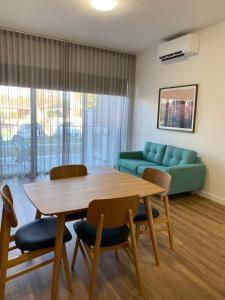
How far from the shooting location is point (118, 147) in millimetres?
5773

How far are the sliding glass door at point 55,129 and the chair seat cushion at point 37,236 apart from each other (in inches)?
122

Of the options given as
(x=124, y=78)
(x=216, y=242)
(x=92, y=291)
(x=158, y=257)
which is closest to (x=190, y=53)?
(x=124, y=78)

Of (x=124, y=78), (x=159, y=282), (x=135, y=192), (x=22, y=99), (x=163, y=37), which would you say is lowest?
(x=159, y=282)

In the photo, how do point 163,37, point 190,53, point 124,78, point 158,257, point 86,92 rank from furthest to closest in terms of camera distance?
1. point 124,78
2. point 86,92
3. point 163,37
4. point 190,53
5. point 158,257

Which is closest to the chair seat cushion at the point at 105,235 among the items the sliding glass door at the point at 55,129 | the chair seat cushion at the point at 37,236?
the chair seat cushion at the point at 37,236

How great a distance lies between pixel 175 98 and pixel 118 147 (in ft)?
6.06

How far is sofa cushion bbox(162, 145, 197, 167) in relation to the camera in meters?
4.05

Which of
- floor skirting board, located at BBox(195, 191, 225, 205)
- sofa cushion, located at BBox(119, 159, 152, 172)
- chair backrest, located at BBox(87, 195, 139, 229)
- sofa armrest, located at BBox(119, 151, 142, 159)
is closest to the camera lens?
chair backrest, located at BBox(87, 195, 139, 229)

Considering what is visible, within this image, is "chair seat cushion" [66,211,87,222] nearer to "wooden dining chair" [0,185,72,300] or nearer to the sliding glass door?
"wooden dining chair" [0,185,72,300]

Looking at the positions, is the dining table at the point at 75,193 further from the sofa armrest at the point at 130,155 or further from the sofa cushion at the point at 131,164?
the sofa armrest at the point at 130,155

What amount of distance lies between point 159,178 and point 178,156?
194 cm

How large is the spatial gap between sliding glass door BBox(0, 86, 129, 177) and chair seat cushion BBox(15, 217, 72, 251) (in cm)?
309

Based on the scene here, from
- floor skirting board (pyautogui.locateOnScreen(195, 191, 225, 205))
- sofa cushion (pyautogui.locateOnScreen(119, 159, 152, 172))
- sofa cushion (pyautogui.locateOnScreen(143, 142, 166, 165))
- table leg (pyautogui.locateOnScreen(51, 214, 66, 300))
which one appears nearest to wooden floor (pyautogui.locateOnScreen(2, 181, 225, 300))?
table leg (pyautogui.locateOnScreen(51, 214, 66, 300))

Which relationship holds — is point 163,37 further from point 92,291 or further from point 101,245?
point 92,291
